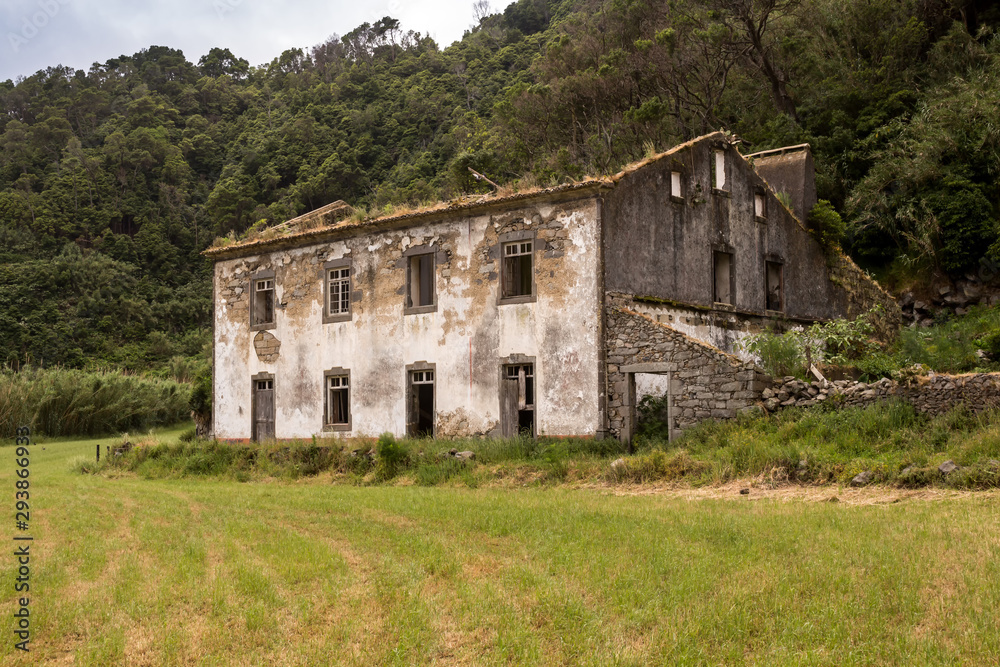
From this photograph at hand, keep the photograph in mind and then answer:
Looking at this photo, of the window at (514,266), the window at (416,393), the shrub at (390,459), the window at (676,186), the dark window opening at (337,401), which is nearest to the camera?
the shrub at (390,459)

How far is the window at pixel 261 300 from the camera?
27.1m

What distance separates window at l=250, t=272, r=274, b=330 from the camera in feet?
88.9

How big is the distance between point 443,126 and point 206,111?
1073 inches

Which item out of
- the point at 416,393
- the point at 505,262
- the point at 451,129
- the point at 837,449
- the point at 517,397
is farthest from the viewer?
the point at 451,129

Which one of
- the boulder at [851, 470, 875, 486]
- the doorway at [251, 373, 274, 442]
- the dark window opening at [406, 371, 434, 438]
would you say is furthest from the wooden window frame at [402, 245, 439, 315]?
the boulder at [851, 470, 875, 486]

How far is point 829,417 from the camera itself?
16.4 meters

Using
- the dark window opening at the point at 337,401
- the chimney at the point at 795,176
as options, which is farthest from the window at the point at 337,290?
the chimney at the point at 795,176

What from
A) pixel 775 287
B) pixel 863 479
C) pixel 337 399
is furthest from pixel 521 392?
pixel 775 287

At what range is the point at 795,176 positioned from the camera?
1104 inches

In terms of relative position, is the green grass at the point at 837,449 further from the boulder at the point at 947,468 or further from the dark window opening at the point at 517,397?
the dark window opening at the point at 517,397

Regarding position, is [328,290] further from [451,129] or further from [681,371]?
[451,129]

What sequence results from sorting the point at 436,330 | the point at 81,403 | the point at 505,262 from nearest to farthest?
the point at 505,262 → the point at 436,330 → the point at 81,403

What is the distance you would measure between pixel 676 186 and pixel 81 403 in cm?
2511

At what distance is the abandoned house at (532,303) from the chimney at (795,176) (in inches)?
2.5
